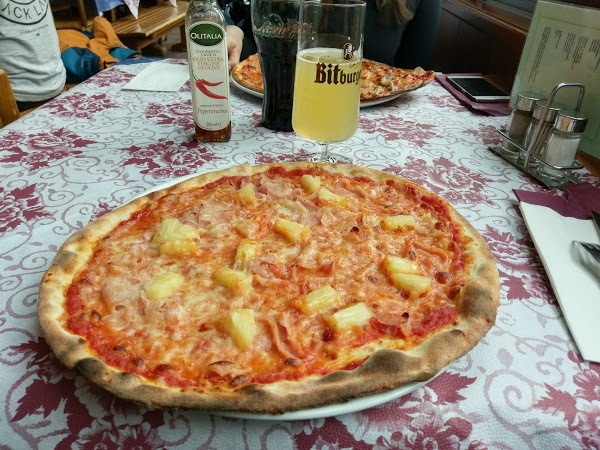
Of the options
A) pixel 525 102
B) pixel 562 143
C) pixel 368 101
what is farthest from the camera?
pixel 368 101

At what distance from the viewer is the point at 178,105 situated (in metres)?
2.14

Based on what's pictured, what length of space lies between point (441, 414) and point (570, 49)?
1616 mm

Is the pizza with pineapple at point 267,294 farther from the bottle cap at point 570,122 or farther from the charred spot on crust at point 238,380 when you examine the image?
the bottle cap at point 570,122

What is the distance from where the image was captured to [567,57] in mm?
1787

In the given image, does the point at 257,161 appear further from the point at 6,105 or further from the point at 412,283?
the point at 6,105

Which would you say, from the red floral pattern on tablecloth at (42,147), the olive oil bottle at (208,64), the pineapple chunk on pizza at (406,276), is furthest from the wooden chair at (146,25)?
the pineapple chunk on pizza at (406,276)

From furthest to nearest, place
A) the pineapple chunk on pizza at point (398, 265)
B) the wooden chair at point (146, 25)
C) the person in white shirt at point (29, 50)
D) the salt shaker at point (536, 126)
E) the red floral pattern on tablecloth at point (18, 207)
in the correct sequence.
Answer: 1. the wooden chair at point (146, 25)
2. the person in white shirt at point (29, 50)
3. the salt shaker at point (536, 126)
4. the red floral pattern on tablecloth at point (18, 207)
5. the pineapple chunk on pizza at point (398, 265)

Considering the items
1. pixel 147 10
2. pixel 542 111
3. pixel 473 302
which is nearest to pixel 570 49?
pixel 542 111

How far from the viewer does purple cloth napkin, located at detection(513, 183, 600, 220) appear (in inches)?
53.6

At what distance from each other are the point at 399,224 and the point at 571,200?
1.94 ft

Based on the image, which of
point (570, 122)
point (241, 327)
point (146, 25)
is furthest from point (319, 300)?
point (146, 25)

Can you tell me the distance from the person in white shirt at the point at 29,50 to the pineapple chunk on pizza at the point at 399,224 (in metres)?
3.08

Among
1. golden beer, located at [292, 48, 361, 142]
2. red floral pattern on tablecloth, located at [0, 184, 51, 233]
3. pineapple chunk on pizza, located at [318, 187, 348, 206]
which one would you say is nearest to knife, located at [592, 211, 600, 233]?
pineapple chunk on pizza, located at [318, 187, 348, 206]

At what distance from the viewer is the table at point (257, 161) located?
76 cm
